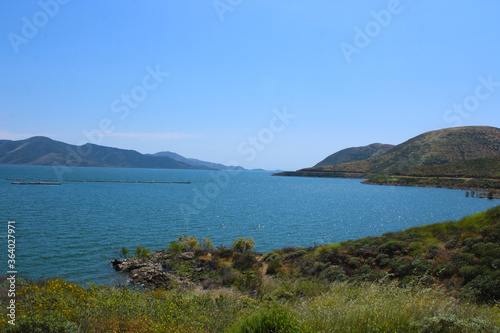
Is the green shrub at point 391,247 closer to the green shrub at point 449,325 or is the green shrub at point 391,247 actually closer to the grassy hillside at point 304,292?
the grassy hillside at point 304,292

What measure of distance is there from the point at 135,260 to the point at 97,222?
14.1m

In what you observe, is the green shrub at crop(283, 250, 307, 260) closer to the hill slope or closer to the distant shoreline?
the distant shoreline

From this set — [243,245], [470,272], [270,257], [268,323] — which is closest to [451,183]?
[243,245]

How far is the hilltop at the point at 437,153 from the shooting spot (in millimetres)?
123000

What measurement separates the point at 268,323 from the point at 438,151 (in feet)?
498

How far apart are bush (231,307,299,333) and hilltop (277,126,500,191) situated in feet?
373

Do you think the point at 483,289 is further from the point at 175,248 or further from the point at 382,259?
the point at 175,248

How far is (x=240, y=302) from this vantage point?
815cm

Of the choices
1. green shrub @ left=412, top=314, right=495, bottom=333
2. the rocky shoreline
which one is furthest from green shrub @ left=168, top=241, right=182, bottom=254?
green shrub @ left=412, top=314, right=495, bottom=333

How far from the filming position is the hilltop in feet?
404

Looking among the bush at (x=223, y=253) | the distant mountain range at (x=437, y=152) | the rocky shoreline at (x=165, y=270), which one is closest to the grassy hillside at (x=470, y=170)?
the distant mountain range at (x=437, y=152)

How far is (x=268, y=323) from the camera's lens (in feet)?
15.5

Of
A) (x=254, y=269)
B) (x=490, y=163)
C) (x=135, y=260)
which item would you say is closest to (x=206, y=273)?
(x=254, y=269)

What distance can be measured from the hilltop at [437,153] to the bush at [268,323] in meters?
114
